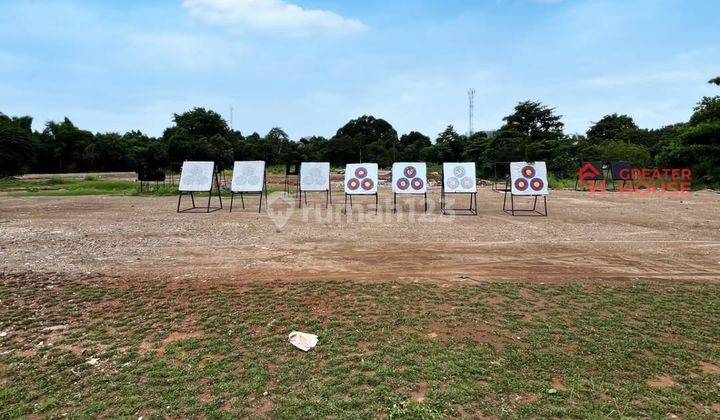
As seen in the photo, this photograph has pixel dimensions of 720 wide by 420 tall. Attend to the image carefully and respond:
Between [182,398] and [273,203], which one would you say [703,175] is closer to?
[273,203]

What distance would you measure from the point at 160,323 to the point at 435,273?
10.8 ft

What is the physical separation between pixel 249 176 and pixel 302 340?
10.5m

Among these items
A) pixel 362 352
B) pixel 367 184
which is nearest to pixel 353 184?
pixel 367 184

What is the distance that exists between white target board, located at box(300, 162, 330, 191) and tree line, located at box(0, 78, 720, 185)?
11.0 metres

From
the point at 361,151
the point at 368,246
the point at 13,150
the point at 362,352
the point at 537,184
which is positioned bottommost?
the point at 362,352

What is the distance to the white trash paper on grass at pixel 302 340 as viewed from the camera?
319 cm

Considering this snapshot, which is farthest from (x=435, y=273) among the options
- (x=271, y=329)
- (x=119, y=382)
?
(x=119, y=382)

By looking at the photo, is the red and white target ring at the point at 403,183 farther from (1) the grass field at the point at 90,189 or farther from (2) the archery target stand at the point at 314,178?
(1) the grass field at the point at 90,189

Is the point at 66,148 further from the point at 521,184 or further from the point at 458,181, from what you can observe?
the point at 521,184

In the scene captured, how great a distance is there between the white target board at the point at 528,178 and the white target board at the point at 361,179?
4.20 metres

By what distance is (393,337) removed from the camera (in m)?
3.37

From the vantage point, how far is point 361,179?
13352 millimetres

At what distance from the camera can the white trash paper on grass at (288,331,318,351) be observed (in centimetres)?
319

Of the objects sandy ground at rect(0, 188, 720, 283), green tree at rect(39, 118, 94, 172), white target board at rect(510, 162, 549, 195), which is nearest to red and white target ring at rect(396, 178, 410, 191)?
sandy ground at rect(0, 188, 720, 283)
